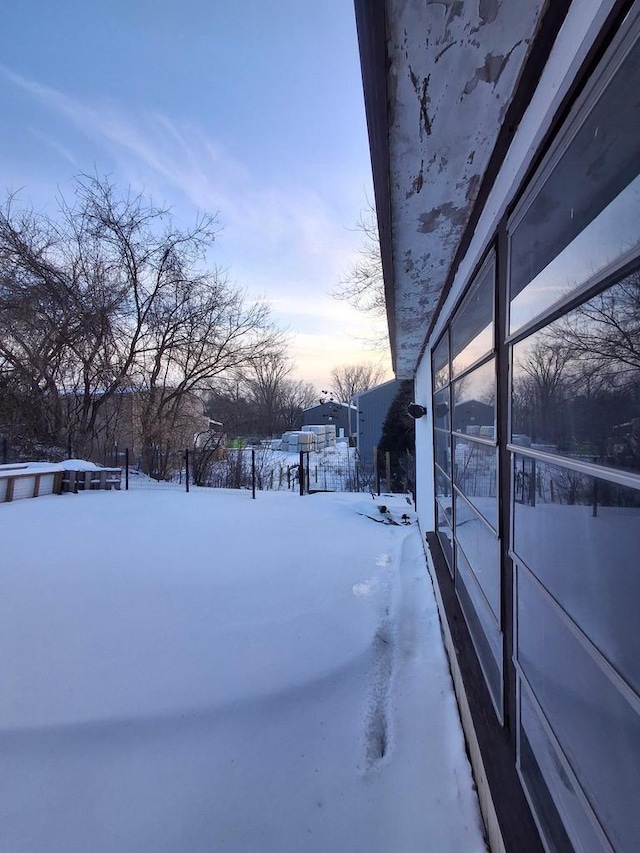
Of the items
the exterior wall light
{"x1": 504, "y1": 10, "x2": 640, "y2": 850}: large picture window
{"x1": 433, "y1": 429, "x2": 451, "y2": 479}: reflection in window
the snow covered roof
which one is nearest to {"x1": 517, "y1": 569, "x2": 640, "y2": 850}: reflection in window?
{"x1": 504, "y1": 10, "x2": 640, "y2": 850}: large picture window

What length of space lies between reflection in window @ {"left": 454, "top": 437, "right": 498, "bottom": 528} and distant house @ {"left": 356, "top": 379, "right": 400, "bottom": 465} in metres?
17.1

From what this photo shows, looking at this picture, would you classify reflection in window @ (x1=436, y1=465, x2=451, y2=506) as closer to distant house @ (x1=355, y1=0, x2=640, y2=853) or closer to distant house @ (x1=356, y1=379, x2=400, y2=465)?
distant house @ (x1=355, y1=0, x2=640, y2=853)

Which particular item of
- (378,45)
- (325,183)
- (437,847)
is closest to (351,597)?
(437,847)

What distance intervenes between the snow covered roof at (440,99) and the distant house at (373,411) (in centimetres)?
1795

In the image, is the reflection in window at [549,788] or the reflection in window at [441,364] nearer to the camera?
the reflection in window at [549,788]

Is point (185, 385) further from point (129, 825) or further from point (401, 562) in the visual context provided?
point (129, 825)

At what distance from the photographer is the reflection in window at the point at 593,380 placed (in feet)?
2.08

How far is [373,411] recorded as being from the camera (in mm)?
19922

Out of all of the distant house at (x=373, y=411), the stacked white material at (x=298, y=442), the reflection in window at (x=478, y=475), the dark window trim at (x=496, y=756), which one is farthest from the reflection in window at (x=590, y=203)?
the distant house at (x=373, y=411)

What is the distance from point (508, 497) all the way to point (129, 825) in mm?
1702

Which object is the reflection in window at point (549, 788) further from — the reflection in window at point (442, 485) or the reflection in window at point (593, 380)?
the reflection in window at point (442, 485)

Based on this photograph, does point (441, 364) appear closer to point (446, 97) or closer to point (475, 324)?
point (475, 324)

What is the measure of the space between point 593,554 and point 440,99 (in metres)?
1.27

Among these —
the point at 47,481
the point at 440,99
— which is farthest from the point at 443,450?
the point at 47,481
